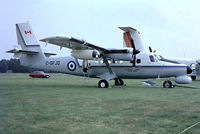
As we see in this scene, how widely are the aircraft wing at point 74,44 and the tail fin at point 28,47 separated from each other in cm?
386

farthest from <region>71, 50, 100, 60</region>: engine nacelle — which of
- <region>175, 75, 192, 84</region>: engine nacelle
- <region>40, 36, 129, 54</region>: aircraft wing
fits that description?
<region>175, 75, 192, 84</region>: engine nacelle

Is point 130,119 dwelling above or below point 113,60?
below

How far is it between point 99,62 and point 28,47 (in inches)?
244

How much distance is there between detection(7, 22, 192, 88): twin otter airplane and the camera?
17125 mm

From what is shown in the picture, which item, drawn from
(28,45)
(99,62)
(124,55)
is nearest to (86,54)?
(99,62)

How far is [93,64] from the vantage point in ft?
62.7

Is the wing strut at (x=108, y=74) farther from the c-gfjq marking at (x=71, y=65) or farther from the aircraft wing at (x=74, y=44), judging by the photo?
the c-gfjq marking at (x=71, y=65)

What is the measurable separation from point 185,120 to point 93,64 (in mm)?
13673

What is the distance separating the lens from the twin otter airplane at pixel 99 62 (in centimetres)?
1712

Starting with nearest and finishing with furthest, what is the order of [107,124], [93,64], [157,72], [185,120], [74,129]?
[74,129] → [107,124] → [185,120] → [157,72] → [93,64]

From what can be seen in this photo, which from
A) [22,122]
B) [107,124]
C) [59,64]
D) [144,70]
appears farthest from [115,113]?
[59,64]

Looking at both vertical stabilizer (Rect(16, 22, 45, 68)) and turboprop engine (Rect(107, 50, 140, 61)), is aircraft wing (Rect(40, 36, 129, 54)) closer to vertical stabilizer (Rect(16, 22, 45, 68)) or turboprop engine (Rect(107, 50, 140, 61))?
turboprop engine (Rect(107, 50, 140, 61))

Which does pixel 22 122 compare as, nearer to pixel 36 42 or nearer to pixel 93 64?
pixel 93 64

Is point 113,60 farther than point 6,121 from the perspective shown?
Yes
